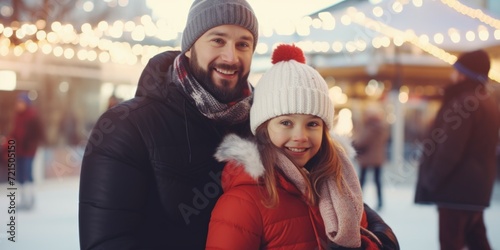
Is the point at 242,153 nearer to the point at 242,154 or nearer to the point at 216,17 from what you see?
the point at 242,154

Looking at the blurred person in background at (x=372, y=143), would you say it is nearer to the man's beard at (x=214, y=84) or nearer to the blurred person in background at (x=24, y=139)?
the blurred person in background at (x=24, y=139)

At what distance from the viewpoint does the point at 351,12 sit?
190 inches

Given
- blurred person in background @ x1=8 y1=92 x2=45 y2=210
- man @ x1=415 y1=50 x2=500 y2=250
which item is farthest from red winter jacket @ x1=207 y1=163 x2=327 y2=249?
blurred person in background @ x1=8 y1=92 x2=45 y2=210

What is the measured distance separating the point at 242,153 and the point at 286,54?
1.12ft

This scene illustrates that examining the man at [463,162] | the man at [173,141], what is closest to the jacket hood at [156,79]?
the man at [173,141]

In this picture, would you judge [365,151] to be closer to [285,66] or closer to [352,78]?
[352,78]

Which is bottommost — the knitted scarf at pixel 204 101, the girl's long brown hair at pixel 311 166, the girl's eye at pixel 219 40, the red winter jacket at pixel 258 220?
the red winter jacket at pixel 258 220

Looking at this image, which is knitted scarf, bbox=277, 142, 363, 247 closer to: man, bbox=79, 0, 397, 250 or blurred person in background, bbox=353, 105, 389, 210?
man, bbox=79, 0, 397, 250

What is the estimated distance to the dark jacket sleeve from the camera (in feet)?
3.69

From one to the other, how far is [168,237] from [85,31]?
205 inches

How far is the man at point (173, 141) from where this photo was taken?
114cm

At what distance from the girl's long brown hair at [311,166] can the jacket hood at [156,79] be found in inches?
10.8

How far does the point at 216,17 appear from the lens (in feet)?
4.52

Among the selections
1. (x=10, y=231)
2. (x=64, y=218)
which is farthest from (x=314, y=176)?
(x=64, y=218)
